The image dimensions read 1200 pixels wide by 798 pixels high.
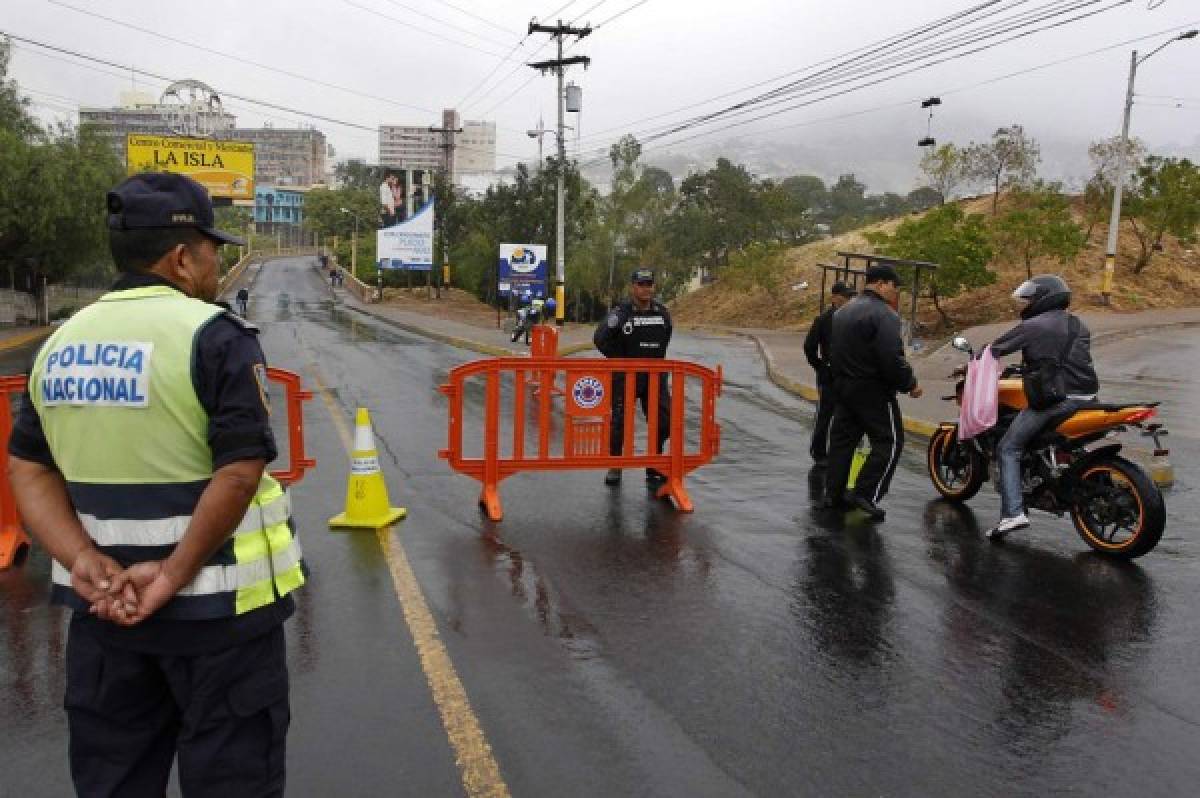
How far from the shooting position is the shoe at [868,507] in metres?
7.03

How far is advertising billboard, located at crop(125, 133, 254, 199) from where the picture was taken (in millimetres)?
48406

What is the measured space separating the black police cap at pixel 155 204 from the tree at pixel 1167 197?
117 ft

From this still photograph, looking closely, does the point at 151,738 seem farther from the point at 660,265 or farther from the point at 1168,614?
the point at 660,265

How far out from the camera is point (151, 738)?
228 centimetres

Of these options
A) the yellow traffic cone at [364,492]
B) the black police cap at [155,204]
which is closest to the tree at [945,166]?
the yellow traffic cone at [364,492]

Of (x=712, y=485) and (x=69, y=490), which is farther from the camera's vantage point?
(x=712, y=485)

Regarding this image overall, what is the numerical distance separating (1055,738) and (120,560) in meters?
3.45

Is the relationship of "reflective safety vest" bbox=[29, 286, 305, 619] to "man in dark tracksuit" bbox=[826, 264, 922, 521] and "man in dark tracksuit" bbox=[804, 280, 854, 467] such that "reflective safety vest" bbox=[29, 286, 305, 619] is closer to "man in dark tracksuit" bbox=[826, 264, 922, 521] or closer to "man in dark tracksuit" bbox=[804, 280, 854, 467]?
"man in dark tracksuit" bbox=[826, 264, 922, 521]

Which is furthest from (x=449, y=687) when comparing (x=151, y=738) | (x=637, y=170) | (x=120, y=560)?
(x=637, y=170)

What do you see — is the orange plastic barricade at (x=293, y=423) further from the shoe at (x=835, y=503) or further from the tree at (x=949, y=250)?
the tree at (x=949, y=250)

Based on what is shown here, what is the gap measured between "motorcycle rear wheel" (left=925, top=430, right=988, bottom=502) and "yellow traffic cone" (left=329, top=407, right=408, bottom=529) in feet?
Result: 14.8

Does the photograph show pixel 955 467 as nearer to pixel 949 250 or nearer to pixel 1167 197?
pixel 949 250

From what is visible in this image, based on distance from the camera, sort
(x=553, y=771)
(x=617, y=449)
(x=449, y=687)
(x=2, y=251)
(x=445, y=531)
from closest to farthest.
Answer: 1. (x=553, y=771)
2. (x=449, y=687)
3. (x=445, y=531)
4. (x=617, y=449)
5. (x=2, y=251)

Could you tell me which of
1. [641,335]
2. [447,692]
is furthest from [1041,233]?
[447,692]
